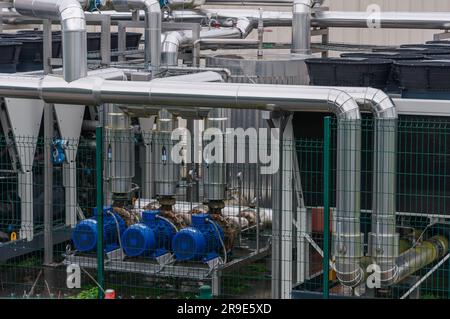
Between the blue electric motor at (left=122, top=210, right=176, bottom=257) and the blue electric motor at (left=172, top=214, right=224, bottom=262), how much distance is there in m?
0.18

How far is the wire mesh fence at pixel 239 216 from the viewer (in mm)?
9961

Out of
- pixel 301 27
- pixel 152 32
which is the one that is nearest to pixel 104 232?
pixel 152 32

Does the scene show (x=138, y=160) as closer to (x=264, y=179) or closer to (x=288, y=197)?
(x=264, y=179)

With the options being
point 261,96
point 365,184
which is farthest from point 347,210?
point 261,96

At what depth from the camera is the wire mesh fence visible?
9.96m

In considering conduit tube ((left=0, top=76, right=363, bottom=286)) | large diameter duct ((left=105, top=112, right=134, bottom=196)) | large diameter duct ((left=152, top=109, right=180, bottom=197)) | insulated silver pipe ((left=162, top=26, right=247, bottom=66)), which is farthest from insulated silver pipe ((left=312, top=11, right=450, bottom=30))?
conduit tube ((left=0, top=76, right=363, bottom=286))

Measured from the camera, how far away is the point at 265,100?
10336 mm

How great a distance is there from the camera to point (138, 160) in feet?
42.5

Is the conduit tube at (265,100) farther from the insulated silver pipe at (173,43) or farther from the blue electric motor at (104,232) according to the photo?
the insulated silver pipe at (173,43)

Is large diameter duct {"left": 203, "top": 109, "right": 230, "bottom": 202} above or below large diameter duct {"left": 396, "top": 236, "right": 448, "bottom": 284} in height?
above

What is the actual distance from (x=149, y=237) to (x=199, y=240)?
0.49m

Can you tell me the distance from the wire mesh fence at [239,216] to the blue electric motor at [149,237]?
Result: 0.01m

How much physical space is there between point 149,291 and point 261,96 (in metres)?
2.38

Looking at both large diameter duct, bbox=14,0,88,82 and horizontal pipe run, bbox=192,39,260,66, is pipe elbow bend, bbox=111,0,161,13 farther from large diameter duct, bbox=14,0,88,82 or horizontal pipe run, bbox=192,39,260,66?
large diameter duct, bbox=14,0,88,82
